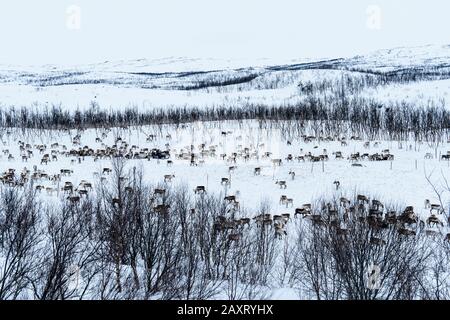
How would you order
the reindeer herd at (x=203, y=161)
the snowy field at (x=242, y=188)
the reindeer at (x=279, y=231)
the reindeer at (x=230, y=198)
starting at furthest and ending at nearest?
the reindeer at (x=230, y=198)
the reindeer herd at (x=203, y=161)
the reindeer at (x=279, y=231)
the snowy field at (x=242, y=188)

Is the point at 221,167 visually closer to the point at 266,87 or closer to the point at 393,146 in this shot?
the point at 393,146

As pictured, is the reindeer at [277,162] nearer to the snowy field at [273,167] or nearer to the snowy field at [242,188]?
the snowy field at [242,188]

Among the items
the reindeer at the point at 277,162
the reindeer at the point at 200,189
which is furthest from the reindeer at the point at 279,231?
the reindeer at the point at 277,162

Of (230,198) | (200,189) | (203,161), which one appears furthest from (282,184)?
(203,161)

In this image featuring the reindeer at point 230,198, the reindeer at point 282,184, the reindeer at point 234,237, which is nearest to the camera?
the reindeer at point 234,237

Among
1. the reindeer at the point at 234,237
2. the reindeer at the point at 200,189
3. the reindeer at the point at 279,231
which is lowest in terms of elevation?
the reindeer at the point at 279,231

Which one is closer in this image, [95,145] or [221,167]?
[221,167]

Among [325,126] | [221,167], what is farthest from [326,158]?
[325,126]

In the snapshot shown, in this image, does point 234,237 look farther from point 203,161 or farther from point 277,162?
point 203,161

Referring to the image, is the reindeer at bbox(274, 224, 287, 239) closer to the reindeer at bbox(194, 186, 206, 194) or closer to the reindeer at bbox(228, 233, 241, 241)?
the reindeer at bbox(228, 233, 241, 241)

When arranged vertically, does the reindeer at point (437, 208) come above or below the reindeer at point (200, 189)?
below

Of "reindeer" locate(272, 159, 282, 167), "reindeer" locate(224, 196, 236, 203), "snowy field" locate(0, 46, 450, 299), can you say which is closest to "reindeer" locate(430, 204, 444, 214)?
"snowy field" locate(0, 46, 450, 299)
